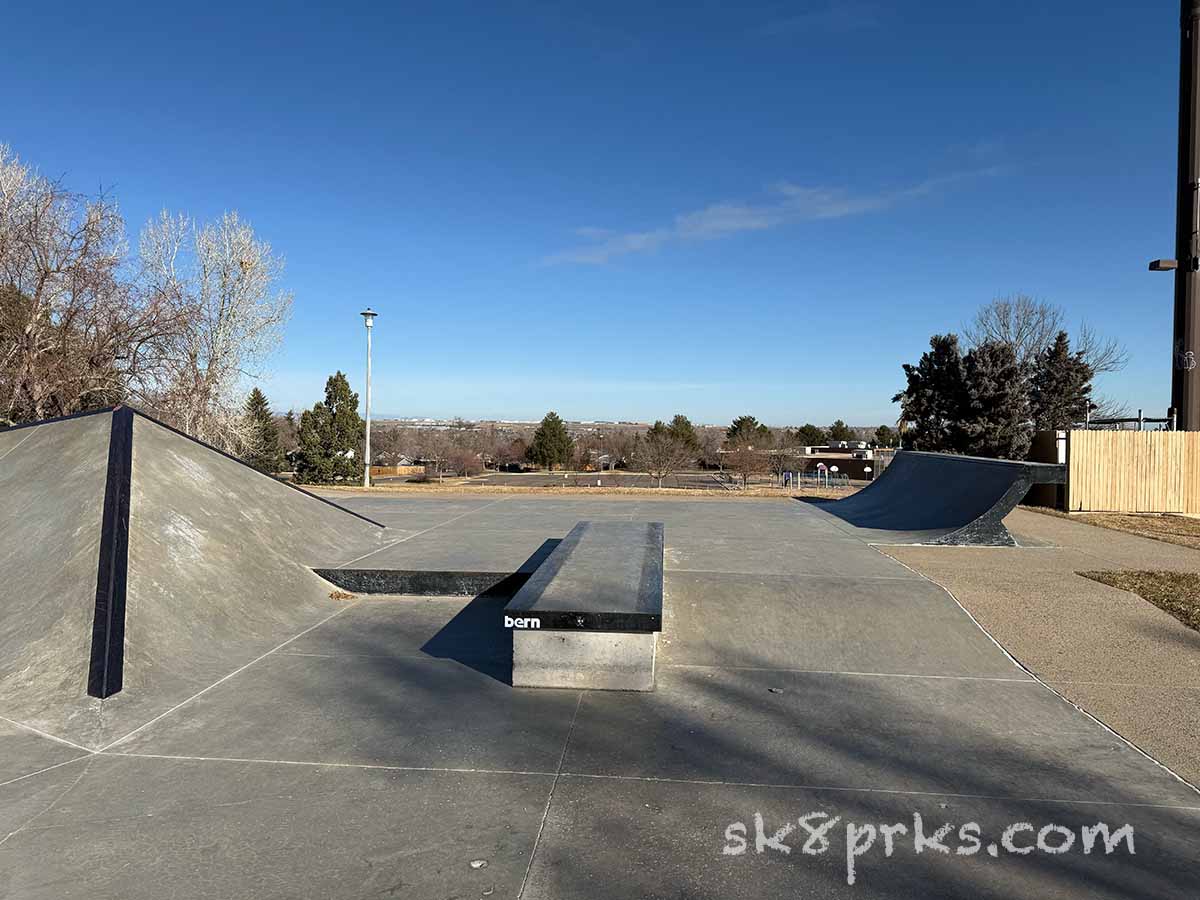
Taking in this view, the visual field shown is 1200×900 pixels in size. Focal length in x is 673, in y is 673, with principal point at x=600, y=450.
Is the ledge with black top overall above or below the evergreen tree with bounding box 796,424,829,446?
below

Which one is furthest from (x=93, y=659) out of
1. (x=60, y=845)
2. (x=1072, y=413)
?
(x=1072, y=413)

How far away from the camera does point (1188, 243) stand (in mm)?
20000

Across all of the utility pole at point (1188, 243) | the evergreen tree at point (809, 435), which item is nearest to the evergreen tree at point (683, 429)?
the evergreen tree at point (809, 435)

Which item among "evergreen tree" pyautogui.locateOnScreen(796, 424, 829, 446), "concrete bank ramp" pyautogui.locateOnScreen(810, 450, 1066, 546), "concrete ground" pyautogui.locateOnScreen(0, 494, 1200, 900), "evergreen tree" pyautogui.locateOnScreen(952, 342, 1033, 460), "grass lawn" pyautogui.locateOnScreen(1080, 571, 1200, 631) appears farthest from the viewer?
"evergreen tree" pyautogui.locateOnScreen(796, 424, 829, 446)

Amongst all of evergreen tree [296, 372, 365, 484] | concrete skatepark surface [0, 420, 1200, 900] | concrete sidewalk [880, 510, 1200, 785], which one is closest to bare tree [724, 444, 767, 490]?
evergreen tree [296, 372, 365, 484]

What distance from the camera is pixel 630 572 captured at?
17.9 ft

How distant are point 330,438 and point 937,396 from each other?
1270 inches

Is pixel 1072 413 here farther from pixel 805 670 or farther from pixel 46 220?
pixel 46 220

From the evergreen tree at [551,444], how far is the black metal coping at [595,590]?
205 feet

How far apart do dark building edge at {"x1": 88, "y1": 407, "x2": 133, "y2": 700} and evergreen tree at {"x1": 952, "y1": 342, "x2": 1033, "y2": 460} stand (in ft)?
105

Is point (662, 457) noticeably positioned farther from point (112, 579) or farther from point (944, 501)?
point (112, 579)

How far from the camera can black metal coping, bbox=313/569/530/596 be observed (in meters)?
6.44

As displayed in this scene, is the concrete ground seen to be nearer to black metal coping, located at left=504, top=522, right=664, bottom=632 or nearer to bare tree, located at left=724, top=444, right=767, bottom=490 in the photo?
black metal coping, located at left=504, top=522, right=664, bottom=632

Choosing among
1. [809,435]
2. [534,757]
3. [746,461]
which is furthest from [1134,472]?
[809,435]
